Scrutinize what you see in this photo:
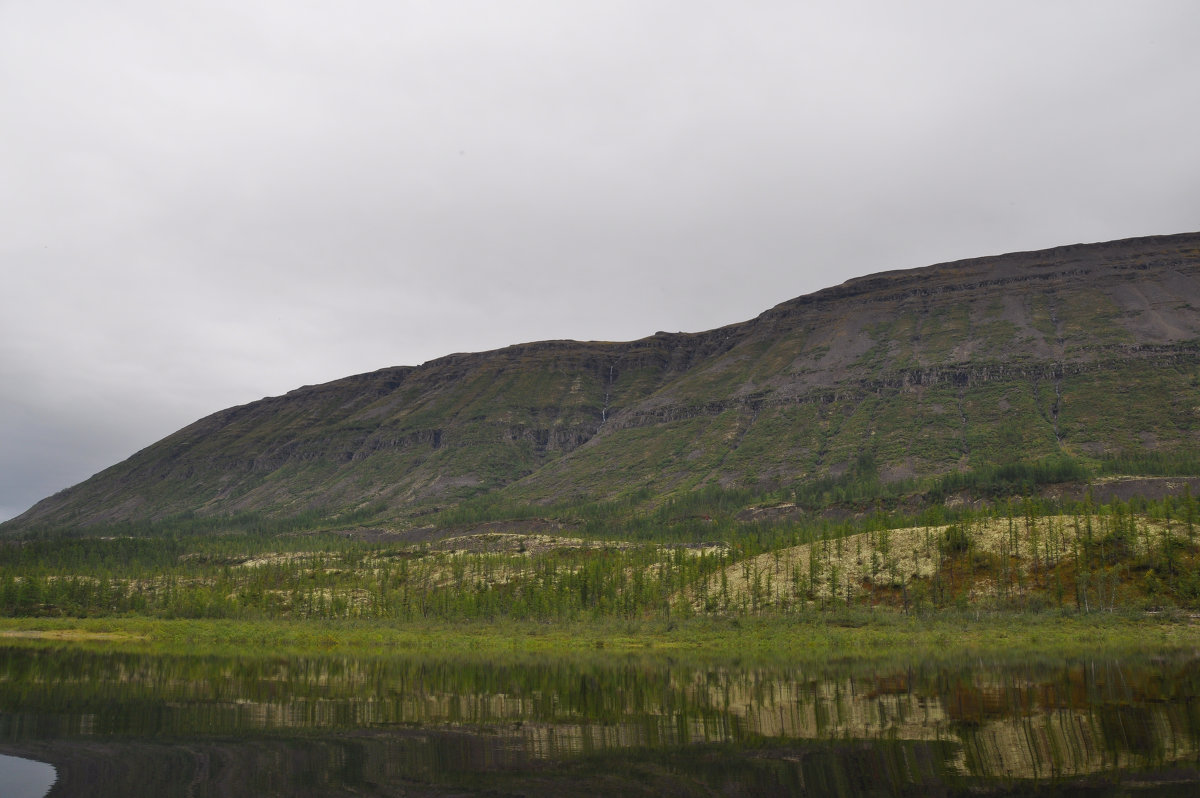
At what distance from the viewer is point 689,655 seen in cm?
7600

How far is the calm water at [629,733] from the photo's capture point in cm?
2375

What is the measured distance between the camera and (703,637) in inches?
3578

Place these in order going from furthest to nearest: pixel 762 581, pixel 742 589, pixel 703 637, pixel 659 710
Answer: pixel 762 581
pixel 742 589
pixel 703 637
pixel 659 710

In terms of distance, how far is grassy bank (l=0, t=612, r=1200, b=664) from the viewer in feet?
244

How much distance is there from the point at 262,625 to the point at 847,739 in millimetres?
105106

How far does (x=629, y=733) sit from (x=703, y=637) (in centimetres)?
6094

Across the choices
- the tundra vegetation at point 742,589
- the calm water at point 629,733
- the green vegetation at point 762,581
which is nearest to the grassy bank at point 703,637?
the tundra vegetation at point 742,589

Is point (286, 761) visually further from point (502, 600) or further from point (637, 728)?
point (502, 600)

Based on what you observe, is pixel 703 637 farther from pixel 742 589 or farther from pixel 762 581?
pixel 762 581

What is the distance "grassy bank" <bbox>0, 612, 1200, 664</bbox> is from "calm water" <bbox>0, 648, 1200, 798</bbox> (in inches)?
774

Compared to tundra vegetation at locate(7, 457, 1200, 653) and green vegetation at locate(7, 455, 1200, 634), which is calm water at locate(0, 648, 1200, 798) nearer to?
tundra vegetation at locate(7, 457, 1200, 653)

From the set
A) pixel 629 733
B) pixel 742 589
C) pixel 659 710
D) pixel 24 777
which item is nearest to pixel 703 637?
pixel 742 589

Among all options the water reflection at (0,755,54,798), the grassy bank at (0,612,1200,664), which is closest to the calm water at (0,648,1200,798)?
the water reflection at (0,755,54,798)

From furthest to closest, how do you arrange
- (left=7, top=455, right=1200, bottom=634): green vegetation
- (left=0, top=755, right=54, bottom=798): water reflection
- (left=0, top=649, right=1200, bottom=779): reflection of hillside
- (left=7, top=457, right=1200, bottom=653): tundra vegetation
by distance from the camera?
(left=7, top=455, right=1200, bottom=634): green vegetation → (left=7, top=457, right=1200, bottom=653): tundra vegetation → (left=0, top=649, right=1200, bottom=779): reflection of hillside → (left=0, top=755, right=54, bottom=798): water reflection
